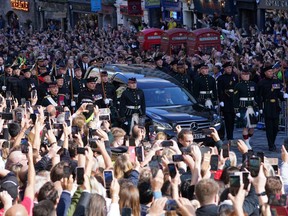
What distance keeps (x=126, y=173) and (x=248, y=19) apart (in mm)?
31567

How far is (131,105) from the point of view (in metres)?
20.8

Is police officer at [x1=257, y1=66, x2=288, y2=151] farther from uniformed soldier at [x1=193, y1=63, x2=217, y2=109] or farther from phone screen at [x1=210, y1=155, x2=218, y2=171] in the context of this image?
phone screen at [x1=210, y1=155, x2=218, y2=171]

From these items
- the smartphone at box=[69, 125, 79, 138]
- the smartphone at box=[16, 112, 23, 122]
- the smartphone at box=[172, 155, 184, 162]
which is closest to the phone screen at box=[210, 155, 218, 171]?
the smartphone at box=[172, 155, 184, 162]

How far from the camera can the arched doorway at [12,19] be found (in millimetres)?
66125

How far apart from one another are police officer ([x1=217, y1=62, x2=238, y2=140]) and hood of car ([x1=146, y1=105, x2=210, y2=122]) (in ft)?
4.04

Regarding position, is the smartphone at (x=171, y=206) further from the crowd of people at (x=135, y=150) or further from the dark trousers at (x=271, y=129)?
the dark trousers at (x=271, y=129)

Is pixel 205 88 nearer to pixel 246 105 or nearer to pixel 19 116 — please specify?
pixel 246 105

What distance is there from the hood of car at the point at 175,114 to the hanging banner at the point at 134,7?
1042 inches

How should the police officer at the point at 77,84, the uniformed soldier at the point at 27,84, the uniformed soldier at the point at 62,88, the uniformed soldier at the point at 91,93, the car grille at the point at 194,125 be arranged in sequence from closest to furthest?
the car grille at the point at 194,125 → the uniformed soldier at the point at 91,93 → the uniformed soldier at the point at 62,88 → the police officer at the point at 77,84 → the uniformed soldier at the point at 27,84

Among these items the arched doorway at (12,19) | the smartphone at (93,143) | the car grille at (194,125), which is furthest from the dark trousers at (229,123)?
the arched doorway at (12,19)

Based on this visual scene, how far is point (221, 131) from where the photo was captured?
2130 cm

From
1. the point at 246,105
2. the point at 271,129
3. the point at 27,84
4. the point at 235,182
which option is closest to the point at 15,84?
the point at 27,84

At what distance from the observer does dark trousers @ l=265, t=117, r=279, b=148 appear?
2058 cm

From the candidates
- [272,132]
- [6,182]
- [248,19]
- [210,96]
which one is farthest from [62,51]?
[6,182]
